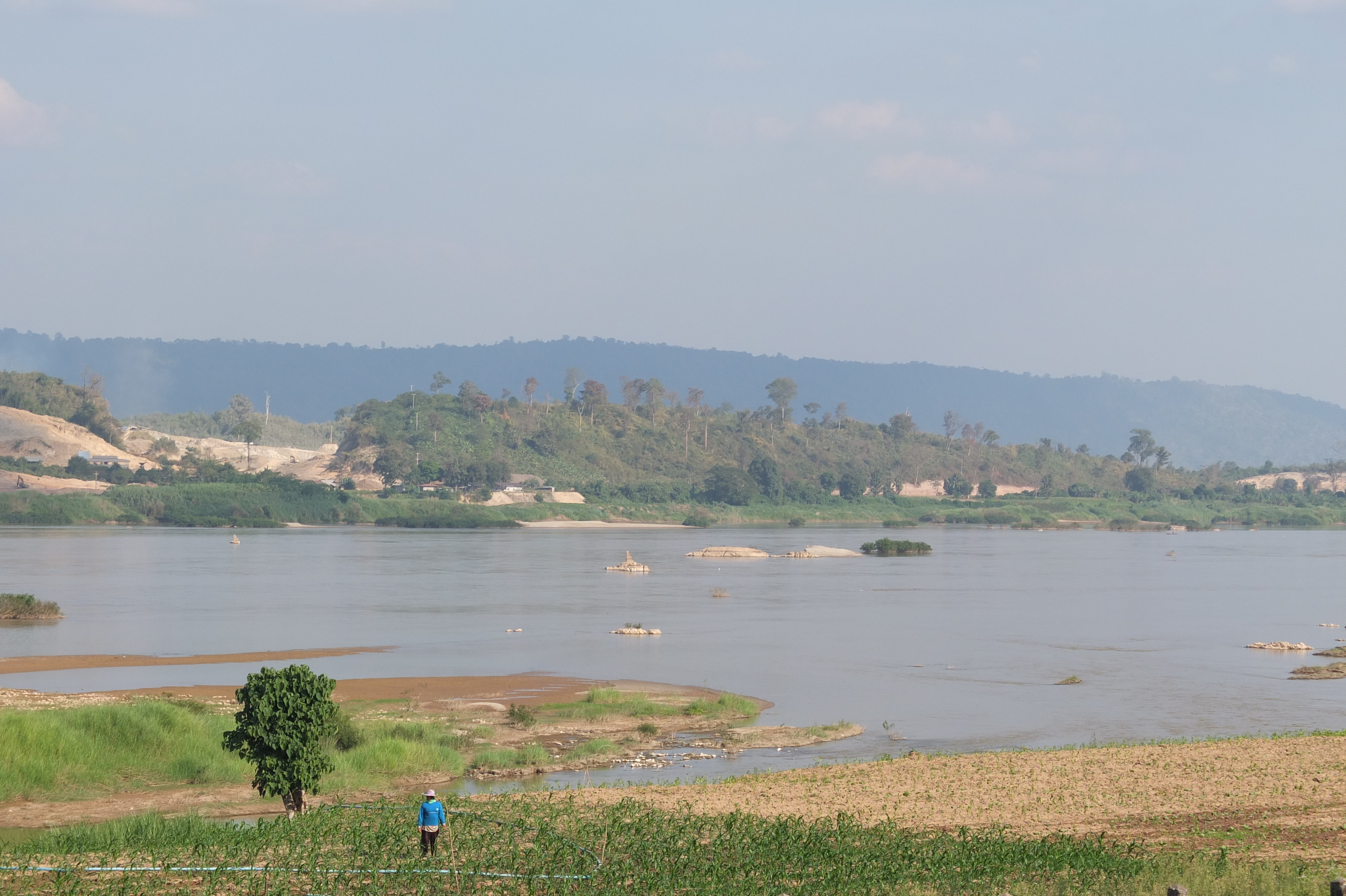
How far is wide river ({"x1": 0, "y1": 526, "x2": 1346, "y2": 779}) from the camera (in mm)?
32312

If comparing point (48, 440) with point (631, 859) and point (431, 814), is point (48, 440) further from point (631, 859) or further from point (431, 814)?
point (631, 859)

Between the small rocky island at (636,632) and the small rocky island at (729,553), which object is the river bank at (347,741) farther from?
the small rocky island at (729,553)

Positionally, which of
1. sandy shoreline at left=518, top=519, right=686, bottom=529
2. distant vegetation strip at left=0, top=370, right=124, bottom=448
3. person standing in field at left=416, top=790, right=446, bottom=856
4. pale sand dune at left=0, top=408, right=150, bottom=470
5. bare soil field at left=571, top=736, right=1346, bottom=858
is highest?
distant vegetation strip at left=0, top=370, right=124, bottom=448

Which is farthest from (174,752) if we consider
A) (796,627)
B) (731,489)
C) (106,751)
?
(731,489)

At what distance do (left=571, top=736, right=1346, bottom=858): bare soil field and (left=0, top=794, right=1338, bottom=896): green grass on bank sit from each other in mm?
1197

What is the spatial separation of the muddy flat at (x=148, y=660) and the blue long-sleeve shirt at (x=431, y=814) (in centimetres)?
2610

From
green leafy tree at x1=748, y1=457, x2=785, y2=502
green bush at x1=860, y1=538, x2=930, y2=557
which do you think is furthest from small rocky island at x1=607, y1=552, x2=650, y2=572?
green leafy tree at x1=748, y1=457, x2=785, y2=502

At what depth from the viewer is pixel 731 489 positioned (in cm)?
17350

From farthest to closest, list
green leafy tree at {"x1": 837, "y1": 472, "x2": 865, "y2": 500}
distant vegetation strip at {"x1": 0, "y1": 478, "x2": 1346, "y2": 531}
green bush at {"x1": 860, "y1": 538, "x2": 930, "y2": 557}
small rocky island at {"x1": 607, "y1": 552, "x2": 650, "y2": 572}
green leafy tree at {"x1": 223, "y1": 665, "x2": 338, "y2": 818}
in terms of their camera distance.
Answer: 1. green leafy tree at {"x1": 837, "y1": 472, "x2": 865, "y2": 500}
2. distant vegetation strip at {"x1": 0, "y1": 478, "x2": 1346, "y2": 531}
3. green bush at {"x1": 860, "y1": 538, "x2": 930, "y2": 557}
4. small rocky island at {"x1": 607, "y1": 552, "x2": 650, "y2": 572}
5. green leafy tree at {"x1": 223, "y1": 665, "x2": 338, "y2": 818}

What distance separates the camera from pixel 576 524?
516 feet

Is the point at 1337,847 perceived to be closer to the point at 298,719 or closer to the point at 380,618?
the point at 298,719

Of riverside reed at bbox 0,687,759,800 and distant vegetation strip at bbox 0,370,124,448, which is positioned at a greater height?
distant vegetation strip at bbox 0,370,124,448

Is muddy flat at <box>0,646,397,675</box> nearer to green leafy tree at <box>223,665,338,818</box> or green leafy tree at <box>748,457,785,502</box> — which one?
green leafy tree at <box>223,665,338,818</box>

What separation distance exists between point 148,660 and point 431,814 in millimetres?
28350
